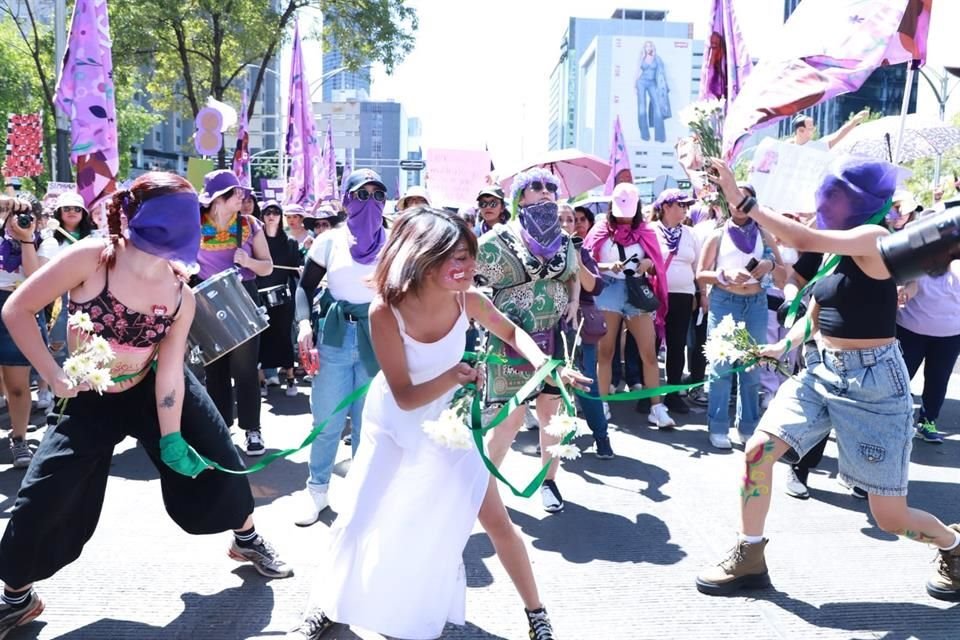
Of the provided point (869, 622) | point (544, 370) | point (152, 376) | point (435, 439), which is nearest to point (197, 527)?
point (152, 376)

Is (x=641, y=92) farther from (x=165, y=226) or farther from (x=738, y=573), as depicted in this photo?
(x=165, y=226)

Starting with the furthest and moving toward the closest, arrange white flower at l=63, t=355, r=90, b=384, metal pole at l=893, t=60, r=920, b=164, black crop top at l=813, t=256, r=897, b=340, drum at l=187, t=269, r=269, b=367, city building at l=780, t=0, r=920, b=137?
city building at l=780, t=0, r=920, b=137
drum at l=187, t=269, r=269, b=367
metal pole at l=893, t=60, r=920, b=164
black crop top at l=813, t=256, r=897, b=340
white flower at l=63, t=355, r=90, b=384

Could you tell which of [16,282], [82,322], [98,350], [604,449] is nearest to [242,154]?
[16,282]

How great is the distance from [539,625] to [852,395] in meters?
1.71

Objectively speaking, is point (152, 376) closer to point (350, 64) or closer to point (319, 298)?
point (319, 298)

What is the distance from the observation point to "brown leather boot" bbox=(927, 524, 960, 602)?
12.1ft

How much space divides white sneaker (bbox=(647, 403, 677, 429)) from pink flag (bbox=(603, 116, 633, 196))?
19.3 feet

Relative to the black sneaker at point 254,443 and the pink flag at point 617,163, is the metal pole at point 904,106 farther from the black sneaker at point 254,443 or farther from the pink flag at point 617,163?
Result: the pink flag at point 617,163

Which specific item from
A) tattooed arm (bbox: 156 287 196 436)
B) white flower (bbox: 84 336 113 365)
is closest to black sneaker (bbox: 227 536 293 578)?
tattooed arm (bbox: 156 287 196 436)

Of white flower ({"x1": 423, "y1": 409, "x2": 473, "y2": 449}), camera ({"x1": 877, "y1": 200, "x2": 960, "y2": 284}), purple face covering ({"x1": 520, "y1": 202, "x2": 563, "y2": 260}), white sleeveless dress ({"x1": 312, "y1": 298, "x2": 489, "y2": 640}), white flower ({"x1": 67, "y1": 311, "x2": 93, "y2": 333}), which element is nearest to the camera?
camera ({"x1": 877, "y1": 200, "x2": 960, "y2": 284})

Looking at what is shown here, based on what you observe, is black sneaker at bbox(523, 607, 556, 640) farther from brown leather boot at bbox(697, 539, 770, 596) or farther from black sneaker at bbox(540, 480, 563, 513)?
black sneaker at bbox(540, 480, 563, 513)

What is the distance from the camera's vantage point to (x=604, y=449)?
19.7 feet

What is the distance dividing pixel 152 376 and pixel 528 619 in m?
1.89

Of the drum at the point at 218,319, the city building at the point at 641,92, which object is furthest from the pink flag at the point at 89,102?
the city building at the point at 641,92
